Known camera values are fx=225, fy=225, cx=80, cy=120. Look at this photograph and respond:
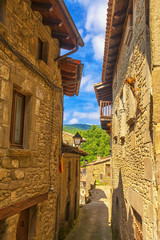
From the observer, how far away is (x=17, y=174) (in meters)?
4.24

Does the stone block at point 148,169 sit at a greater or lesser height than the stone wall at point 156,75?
lesser

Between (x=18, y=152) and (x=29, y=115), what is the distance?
944 millimetres

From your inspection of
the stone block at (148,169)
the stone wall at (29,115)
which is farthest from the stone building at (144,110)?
the stone wall at (29,115)

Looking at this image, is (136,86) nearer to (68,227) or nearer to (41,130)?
(41,130)

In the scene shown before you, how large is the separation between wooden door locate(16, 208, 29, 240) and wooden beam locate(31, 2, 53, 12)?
4.50 m

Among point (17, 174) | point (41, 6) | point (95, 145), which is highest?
point (41, 6)

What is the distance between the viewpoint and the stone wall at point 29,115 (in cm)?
388

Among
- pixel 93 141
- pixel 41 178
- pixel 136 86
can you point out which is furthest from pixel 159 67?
pixel 93 141

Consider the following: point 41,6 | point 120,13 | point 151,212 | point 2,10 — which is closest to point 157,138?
point 151,212

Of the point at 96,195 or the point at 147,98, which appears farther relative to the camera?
the point at 96,195

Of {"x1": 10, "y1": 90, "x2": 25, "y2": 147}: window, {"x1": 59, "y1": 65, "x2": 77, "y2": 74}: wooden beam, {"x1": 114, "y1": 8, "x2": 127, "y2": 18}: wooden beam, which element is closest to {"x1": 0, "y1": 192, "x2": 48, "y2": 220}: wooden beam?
{"x1": 10, "y1": 90, "x2": 25, "y2": 147}: window

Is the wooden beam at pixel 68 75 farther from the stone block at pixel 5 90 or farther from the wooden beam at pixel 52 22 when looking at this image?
the stone block at pixel 5 90

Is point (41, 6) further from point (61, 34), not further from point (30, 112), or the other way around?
point (30, 112)

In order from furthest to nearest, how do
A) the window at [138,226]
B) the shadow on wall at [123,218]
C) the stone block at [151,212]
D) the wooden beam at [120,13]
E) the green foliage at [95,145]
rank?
the green foliage at [95,145]
the wooden beam at [120,13]
the shadow on wall at [123,218]
the window at [138,226]
the stone block at [151,212]
